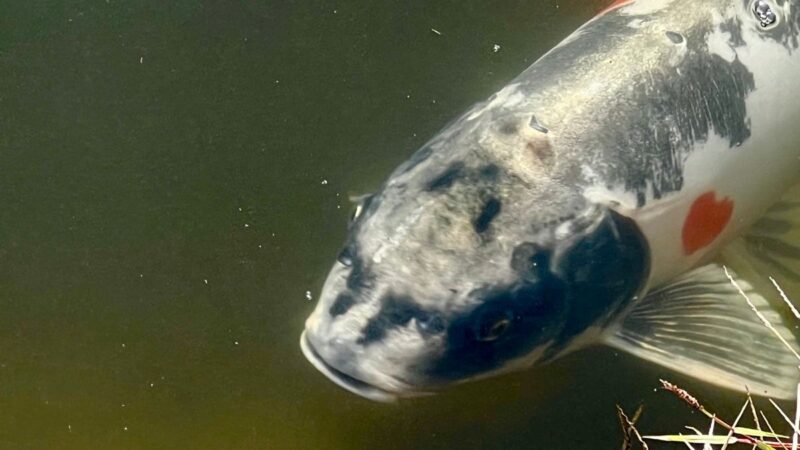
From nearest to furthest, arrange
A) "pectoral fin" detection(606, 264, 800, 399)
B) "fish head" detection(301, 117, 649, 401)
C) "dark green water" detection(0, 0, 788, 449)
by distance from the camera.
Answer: "fish head" detection(301, 117, 649, 401) < "pectoral fin" detection(606, 264, 800, 399) < "dark green water" detection(0, 0, 788, 449)

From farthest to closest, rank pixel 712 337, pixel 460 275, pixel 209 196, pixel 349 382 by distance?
pixel 209 196 → pixel 712 337 → pixel 349 382 → pixel 460 275

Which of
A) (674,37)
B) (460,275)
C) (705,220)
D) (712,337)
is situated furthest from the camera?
(712,337)

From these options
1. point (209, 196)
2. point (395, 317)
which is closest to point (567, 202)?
point (395, 317)

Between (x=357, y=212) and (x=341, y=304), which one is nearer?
(x=341, y=304)

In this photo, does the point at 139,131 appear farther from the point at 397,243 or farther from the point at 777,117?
the point at 777,117

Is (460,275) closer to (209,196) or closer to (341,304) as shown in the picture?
(341,304)

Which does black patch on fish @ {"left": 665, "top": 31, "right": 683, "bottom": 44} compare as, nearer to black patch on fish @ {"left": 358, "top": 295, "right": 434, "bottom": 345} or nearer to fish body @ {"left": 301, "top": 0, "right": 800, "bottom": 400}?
fish body @ {"left": 301, "top": 0, "right": 800, "bottom": 400}

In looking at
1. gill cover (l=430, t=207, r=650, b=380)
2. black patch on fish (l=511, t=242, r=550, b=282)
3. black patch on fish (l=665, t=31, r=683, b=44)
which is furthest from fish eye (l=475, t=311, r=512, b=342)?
black patch on fish (l=665, t=31, r=683, b=44)

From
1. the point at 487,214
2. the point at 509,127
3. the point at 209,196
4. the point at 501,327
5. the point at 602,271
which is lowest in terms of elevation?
the point at 209,196
